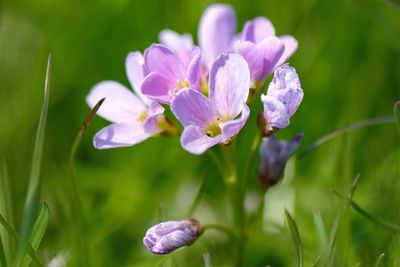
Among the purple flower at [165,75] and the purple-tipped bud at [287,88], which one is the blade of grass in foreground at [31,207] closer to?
the purple flower at [165,75]

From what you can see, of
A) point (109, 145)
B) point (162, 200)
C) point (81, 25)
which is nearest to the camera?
point (109, 145)

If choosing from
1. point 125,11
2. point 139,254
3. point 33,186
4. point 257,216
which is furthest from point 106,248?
point 125,11

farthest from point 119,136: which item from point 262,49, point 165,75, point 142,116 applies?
point 262,49

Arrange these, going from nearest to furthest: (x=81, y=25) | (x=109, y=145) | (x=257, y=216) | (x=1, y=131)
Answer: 1. (x=109, y=145)
2. (x=257, y=216)
3. (x=1, y=131)
4. (x=81, y=25)

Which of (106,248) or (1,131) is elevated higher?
(1,131)

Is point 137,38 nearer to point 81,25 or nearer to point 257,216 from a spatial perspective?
point 81,25

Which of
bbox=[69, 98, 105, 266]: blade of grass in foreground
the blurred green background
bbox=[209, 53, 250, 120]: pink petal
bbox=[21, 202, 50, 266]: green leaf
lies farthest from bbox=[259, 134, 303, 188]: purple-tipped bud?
bbox=[21, 202, 50, 266]: green leaf
